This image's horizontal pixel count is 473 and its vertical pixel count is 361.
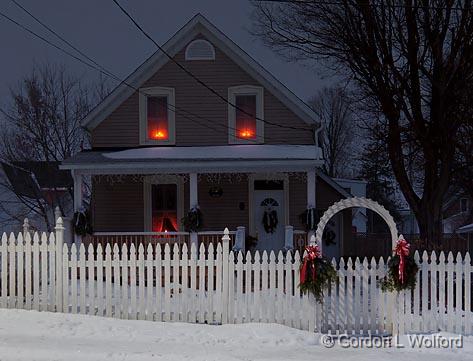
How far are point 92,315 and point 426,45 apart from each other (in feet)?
36.9

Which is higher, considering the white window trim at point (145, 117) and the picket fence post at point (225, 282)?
the white window trim at point (145, 117)

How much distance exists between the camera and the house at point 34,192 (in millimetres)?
29734

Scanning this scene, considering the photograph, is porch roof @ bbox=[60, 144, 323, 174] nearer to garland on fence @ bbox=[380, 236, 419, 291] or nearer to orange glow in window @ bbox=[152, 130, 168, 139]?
orange glow in window @ bbox=[152, 130, 168, 139]

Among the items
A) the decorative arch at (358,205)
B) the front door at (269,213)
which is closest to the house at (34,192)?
the front door at (269,213)

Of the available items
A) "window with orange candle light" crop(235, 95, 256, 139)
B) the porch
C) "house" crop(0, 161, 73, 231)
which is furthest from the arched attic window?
"house" crop(0, 161, 73, 231)

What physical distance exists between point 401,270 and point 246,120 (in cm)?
1063

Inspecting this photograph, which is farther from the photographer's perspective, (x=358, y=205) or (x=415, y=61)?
(x=415, y=61)

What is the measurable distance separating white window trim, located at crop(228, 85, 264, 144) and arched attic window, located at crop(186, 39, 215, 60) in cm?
127

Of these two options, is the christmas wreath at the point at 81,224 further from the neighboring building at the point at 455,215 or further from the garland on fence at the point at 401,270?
the neighboring building at the point at 455,215

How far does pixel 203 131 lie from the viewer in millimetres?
18766

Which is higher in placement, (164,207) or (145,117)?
(145,117)

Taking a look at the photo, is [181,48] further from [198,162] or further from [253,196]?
[253,196]

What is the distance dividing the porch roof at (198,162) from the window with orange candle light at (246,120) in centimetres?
154

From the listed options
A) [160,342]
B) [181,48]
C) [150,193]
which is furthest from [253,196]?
[160,342]
